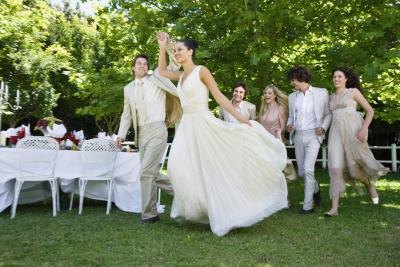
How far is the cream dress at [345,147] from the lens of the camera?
6418 mm

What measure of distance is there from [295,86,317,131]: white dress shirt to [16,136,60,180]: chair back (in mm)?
3400

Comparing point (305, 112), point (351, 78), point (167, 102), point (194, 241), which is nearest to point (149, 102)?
point (167, 102)

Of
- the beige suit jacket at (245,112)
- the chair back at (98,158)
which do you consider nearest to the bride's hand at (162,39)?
the beige suit jacket at (245,112)

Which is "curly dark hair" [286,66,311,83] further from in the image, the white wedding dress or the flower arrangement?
the flower arrangement

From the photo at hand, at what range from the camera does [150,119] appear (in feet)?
19.5

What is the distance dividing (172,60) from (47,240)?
101 inches

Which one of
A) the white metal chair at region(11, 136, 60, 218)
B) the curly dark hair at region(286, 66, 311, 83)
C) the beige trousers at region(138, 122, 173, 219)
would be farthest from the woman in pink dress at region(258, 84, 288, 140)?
the white metal chair at region(11, 136, 60, 218)

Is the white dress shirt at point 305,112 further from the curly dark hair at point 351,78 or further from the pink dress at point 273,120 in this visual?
the curly dark hair at point 351,78

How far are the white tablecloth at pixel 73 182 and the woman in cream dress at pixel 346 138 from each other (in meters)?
2.80

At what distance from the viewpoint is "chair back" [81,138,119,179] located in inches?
266

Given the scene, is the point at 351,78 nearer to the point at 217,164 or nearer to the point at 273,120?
the point at 273,120

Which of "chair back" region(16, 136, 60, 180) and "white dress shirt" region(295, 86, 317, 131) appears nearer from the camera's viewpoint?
"chair back" region(16, 136, 60, 180)

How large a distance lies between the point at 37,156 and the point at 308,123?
148 inches

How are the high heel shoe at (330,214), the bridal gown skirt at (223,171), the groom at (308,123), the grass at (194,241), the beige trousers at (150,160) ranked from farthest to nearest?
the groom at (308,123), the high heel shoe at (330,214), the beige trousers at (150,160), the bridal gown skirt at (223,171), the grass at (194,241)
